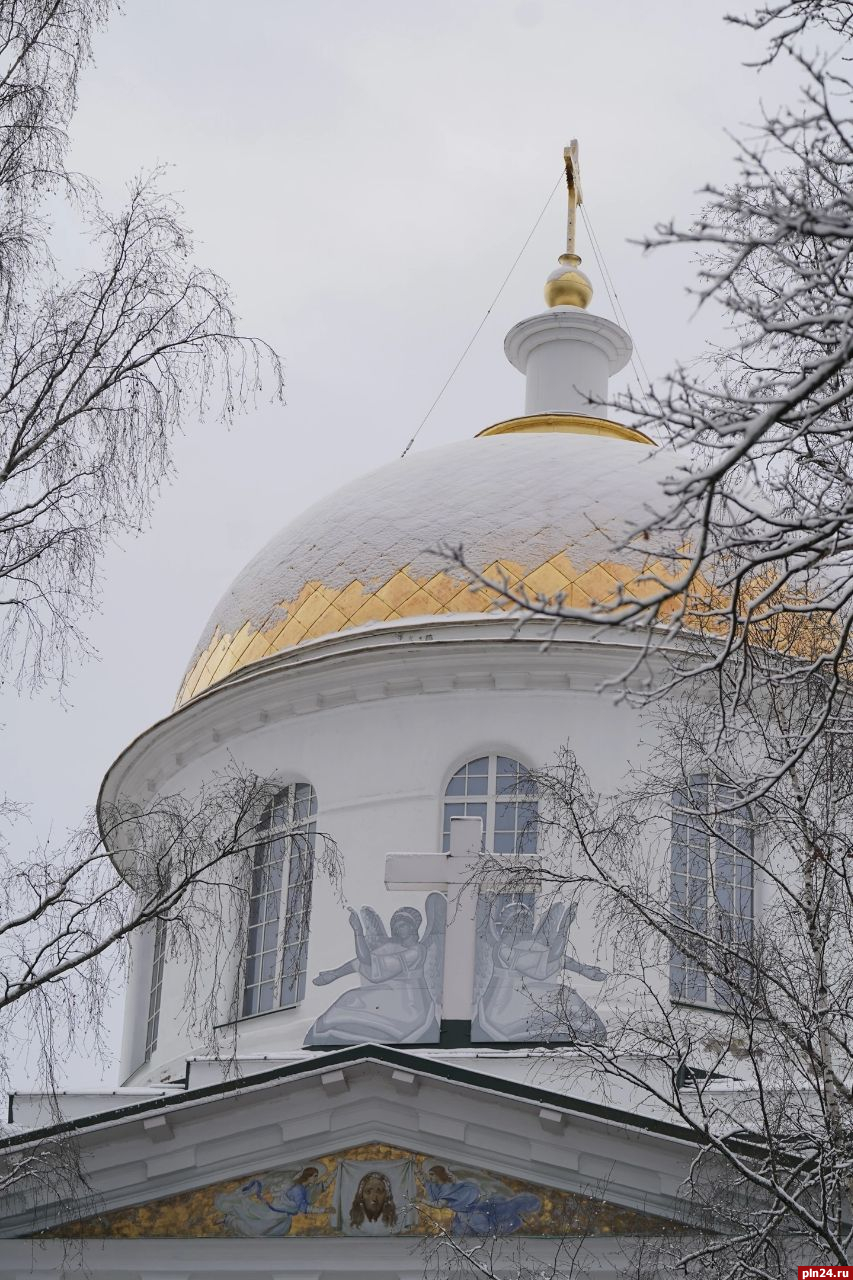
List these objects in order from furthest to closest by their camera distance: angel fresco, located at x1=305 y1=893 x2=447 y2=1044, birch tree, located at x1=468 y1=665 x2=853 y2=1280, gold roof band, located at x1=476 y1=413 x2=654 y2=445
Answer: gold roof band, located at x1=476 y1=413 x2=654 y2=445 → angel fresco, located at x1=305 y1=893 x2=447 y2=1044 → birch tree, located at x1=468 y1=665 x2=853 y2=1280

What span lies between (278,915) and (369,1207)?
225 inches

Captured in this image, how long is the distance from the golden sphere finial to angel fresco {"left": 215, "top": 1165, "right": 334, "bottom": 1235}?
48.9ft

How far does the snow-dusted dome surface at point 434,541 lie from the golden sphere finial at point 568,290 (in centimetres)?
443

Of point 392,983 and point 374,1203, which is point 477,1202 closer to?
point 374,1203

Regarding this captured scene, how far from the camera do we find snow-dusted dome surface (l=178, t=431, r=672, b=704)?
21.2 meters

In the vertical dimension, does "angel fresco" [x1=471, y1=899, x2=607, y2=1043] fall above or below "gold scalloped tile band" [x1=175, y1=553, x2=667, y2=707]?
below

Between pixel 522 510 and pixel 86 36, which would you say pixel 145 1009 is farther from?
pixel 86 36

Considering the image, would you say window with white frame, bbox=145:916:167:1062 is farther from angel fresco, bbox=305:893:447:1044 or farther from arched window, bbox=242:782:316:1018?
angel fresco, bbox=305:893:447:1044

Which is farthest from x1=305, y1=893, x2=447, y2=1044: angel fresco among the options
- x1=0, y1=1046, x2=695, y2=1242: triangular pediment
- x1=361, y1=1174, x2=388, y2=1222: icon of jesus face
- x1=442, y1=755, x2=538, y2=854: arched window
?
x1=361, y1=1174, x2=388, y2=1222: icon of jesus face

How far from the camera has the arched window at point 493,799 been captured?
19.9m

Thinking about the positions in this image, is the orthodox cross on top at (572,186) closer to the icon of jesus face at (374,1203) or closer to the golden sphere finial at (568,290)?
the golden sphere finial at (568,290)

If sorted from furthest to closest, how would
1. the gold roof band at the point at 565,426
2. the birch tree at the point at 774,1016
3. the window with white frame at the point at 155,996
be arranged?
the gold roof band at the point at 565,426
the window with white frame at the point at 155,996
the birch tree at the point at 774,1016

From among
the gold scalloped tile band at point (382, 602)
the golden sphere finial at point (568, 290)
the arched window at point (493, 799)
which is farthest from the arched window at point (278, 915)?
the golden sphere finial at point (568, 290)

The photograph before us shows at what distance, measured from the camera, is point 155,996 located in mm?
22188
